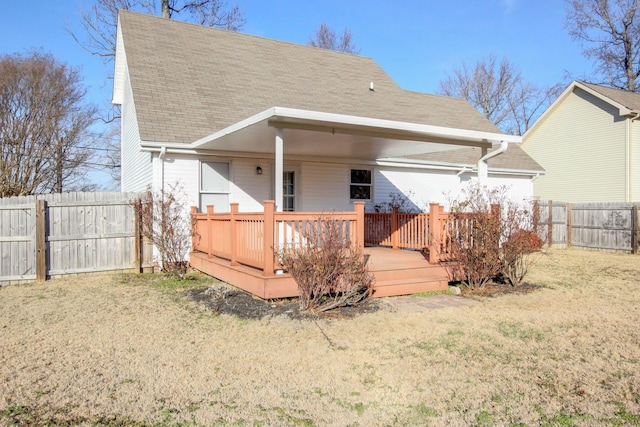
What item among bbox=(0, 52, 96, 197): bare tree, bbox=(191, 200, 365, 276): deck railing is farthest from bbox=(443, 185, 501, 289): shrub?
bbox=(0, 52, 96, 197): bare tree

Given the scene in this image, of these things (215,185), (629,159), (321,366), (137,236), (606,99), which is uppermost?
(606,99)

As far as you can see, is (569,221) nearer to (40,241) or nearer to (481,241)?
(481,241)

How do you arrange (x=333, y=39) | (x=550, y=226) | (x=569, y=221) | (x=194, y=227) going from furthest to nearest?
(x=333, y=39)
(x=569, y=221)
(x=550, y=226)
(x=194, y=227)

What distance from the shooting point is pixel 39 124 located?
68.5 feet

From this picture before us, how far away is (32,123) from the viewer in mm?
20547

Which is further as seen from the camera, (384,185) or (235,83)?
(384,185)

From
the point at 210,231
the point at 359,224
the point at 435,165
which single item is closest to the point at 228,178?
the point at 210,231

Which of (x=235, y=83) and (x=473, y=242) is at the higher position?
(x=235, y=83)

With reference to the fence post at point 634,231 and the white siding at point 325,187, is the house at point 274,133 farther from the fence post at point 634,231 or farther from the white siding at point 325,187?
the fence post at point 634,231

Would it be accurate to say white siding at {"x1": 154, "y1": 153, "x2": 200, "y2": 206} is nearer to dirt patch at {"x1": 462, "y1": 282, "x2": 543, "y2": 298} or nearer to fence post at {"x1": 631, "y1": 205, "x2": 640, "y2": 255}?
dirt patch at {"x1": 462, "y1": 282, "x2": 543, "y2": 298}

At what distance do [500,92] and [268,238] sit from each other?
33.8m

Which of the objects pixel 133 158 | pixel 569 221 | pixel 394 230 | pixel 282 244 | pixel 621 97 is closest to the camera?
pixel 282 244

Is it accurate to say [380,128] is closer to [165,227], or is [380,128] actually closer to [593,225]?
[165,227]

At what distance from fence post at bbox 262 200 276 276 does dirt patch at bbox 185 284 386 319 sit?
0.51m
